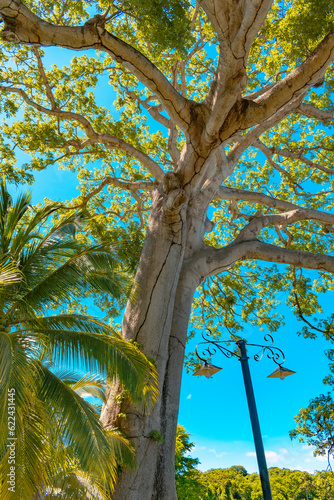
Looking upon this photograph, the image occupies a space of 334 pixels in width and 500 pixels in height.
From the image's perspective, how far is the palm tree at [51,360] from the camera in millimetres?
3359

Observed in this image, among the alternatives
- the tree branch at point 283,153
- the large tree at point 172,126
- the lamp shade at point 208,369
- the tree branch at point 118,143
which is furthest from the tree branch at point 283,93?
the tree branch at point 283,153

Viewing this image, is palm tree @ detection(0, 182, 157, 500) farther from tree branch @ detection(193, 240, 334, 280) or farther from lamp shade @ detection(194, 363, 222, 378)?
tree branch @ detection(193, 240, 334, 280)

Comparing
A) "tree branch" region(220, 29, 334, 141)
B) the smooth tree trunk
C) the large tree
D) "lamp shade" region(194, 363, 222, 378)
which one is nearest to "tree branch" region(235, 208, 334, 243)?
the large tree

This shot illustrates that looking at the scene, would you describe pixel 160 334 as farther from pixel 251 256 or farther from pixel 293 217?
pixel 293 217

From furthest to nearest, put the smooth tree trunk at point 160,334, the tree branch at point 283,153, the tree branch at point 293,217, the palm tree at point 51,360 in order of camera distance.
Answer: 1. the tree branch at point 283,153
2. the tree branch at point 293,217
3. the smooth tree trunk at point 160,334
4. the palm tree at point 51,360

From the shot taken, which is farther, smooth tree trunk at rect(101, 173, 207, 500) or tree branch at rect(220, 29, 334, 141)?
tree branch at rect(220, 29, 334, 141)

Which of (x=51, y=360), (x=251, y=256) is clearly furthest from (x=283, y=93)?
(x=51, y=360)

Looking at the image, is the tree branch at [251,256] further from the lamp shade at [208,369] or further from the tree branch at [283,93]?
the tree branch at [283,93]

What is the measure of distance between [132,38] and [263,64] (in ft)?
11.6

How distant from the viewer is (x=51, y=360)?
14.5ft

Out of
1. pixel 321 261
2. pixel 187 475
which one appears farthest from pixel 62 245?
pixel 187 475

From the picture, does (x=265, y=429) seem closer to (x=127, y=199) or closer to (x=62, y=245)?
(x=127, y=199)

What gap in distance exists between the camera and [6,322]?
4.54 metres

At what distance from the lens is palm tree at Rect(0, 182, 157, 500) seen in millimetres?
3359
